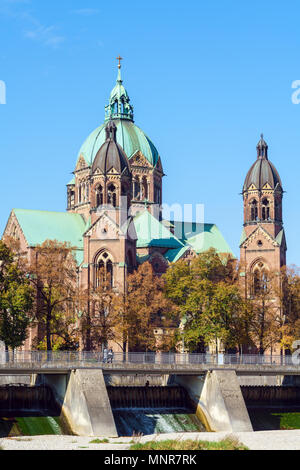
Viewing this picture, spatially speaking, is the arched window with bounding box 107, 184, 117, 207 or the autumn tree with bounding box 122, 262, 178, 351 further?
the arched window with bounding box 107, 184, 117, 207

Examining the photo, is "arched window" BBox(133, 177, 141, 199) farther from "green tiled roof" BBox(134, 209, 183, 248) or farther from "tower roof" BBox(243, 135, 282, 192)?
"tower roof" BBox(243, 135, 282, 192)

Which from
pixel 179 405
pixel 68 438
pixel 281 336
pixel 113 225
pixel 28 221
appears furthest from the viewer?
pixel 28 221

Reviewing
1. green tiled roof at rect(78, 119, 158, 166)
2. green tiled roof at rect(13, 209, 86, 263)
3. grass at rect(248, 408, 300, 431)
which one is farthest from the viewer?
green tiled roof at rect(78, 119, 158, 166)

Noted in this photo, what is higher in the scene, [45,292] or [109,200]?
[109,200]

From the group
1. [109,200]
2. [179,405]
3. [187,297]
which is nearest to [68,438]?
[179,405]

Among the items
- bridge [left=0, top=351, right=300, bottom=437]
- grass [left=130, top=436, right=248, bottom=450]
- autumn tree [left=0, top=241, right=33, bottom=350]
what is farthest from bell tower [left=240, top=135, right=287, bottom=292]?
grass [left=130, top=436, right=248, bottom=450]

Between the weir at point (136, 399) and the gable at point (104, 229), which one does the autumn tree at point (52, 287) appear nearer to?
the gable at point (104, 229)

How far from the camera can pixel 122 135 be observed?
119 metres

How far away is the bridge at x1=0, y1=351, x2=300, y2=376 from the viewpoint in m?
62.5

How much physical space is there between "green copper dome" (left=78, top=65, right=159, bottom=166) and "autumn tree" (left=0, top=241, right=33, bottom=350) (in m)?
43.6

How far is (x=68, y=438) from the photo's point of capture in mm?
57781

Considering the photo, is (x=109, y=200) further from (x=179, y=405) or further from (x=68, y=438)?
(x=68, y=438)

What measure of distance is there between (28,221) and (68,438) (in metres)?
52.6

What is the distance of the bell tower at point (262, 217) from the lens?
108 meters
